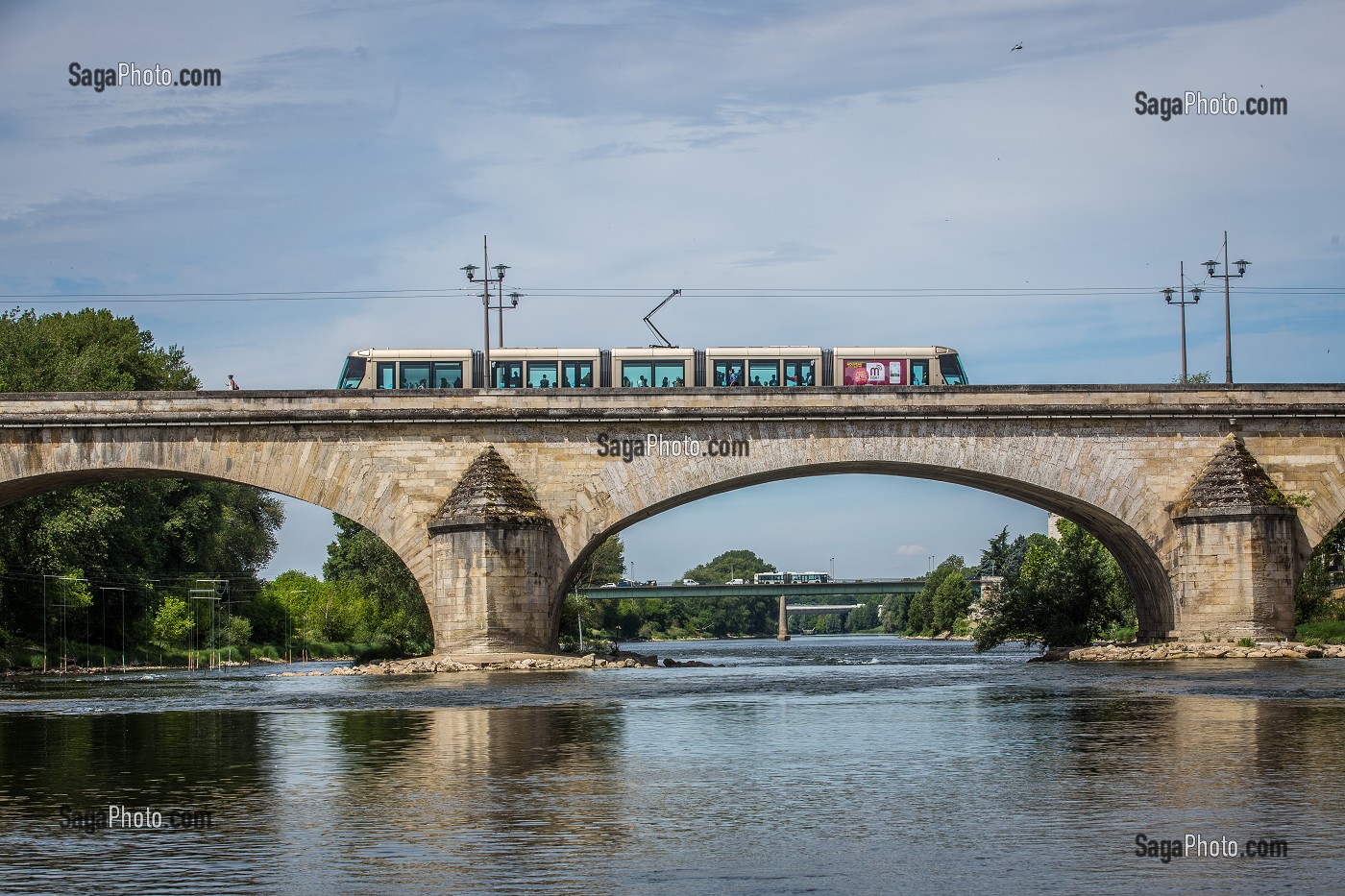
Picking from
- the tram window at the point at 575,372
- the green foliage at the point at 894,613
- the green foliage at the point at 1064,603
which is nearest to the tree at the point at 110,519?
the tram window at the point at 575,372

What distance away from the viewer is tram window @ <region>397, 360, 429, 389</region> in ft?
129

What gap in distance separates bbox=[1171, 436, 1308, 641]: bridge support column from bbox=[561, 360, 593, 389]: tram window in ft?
51.3

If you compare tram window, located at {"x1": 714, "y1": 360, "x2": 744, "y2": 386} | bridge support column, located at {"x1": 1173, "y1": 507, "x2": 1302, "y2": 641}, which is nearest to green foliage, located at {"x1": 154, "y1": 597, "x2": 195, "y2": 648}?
tram window, located at {"x1": 714, "y1": 360, "x2": 744, "y2": 386}

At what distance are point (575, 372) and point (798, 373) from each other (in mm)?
5990

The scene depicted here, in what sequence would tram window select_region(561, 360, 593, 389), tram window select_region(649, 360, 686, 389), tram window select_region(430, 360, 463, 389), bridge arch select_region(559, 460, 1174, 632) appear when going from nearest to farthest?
bridge arch select_region(559, 460, 1174, 632), tram window select_region(649, 360, 686, 389), tram window select_region(561, 360, 593, 389), tram window select_region(430, 360, 463, 389)

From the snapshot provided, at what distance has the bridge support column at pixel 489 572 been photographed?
3484 cm

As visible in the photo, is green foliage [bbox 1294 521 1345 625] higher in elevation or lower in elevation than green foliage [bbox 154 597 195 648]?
higher

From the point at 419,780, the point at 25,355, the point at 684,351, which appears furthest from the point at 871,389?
the point at 25,355

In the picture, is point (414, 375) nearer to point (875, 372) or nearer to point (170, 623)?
point (875, 372)

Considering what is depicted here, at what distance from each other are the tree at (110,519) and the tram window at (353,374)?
441 inches

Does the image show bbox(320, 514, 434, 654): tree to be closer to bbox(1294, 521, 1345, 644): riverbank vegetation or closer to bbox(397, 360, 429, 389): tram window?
bbox(397, 360, 429, 389): tram window

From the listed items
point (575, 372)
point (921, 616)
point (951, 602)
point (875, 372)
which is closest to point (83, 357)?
point (575, 372)

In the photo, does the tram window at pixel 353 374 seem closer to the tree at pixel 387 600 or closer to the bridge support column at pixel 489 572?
the bridge support column at pixel 489 572

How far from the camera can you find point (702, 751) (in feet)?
54.3
